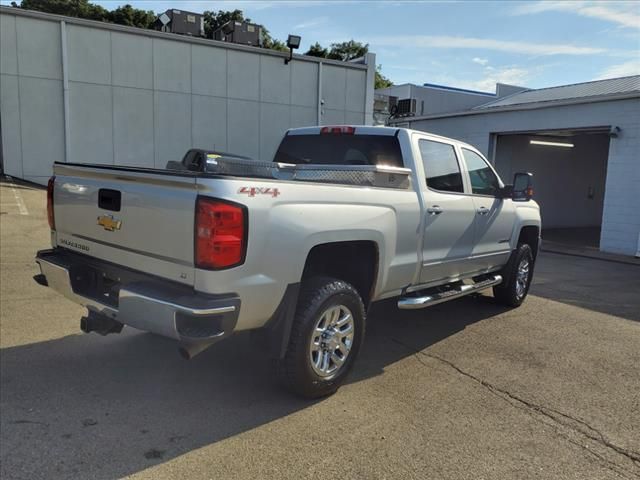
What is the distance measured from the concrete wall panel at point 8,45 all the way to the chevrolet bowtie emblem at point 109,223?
14.8m

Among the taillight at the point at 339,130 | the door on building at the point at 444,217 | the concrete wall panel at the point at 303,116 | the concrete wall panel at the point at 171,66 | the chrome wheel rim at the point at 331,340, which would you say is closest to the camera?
the chrome wheel rim at the point at 331,340

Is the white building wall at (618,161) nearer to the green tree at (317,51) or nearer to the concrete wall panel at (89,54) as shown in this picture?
the concrete wall panel at (89,54)

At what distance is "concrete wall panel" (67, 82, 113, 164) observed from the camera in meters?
16.3

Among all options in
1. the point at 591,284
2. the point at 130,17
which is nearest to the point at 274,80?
the point at 591,284

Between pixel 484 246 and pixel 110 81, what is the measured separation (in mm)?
14574

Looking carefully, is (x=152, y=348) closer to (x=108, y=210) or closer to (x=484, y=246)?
(x=108, y=210)

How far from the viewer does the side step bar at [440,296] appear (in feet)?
15.1

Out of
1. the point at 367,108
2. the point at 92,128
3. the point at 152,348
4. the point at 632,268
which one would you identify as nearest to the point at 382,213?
the point at 152,348

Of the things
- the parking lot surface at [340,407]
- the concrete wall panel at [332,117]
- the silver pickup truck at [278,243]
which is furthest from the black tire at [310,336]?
the concrete wall panel at [332,117]

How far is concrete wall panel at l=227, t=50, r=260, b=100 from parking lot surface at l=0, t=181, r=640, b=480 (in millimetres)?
13954

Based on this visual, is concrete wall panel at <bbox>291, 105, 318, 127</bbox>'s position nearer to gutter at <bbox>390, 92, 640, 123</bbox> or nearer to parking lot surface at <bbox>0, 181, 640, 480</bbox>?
gutter at <bbox>390, 92, 640, 123</bbox>

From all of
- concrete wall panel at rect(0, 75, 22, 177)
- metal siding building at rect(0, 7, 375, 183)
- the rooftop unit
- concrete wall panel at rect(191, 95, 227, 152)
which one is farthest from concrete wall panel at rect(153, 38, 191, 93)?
concrete wall panel at rect(0, 75, 22, 177)

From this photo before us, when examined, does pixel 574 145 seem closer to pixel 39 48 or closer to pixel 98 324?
pixel 39 48

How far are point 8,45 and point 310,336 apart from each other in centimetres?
1617
